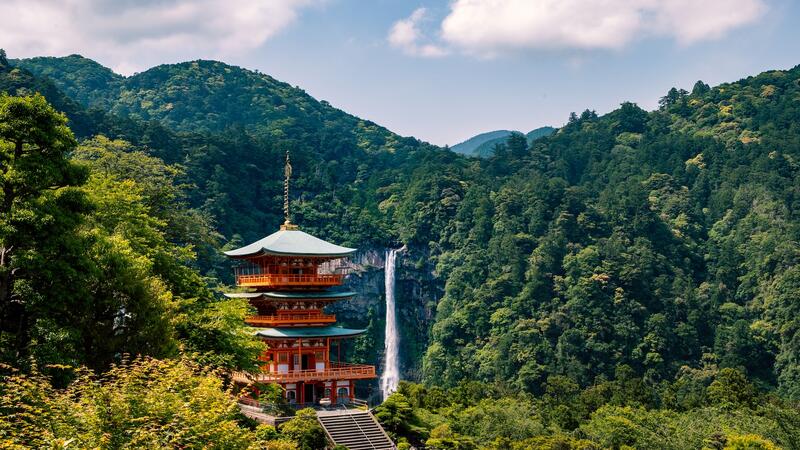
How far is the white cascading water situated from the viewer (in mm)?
78938

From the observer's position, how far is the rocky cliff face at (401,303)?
→ 8119cm

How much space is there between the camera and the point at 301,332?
38.5 meters

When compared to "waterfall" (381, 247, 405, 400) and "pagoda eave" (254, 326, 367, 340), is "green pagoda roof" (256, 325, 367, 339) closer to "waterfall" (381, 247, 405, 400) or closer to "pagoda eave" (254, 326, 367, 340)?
"pagoda eave" (254, 326, 367, 340)

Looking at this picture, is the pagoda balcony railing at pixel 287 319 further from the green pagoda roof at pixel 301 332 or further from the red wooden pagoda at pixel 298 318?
the green pagoda roof at pixel 301 332

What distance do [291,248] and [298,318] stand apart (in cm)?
284

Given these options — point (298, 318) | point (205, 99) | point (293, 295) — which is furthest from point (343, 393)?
point (205, 99)

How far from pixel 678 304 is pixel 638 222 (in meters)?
8.94

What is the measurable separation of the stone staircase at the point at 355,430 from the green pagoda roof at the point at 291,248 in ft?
21.4

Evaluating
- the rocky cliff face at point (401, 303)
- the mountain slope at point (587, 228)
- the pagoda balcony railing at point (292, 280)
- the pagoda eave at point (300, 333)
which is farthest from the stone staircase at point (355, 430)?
the rocky cliff face at point (401, 303)

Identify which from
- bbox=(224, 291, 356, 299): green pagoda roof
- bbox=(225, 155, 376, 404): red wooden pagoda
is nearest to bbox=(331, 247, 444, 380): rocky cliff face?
bbox=(225, 155, 376, 404): red wooden pagoda

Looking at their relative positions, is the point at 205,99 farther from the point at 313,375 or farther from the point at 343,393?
the point at 313,375

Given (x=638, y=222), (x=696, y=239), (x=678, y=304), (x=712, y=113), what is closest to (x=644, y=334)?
(x=678, y=304)

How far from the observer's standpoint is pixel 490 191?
89188mm

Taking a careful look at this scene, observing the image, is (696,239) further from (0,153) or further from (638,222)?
(0,153)
